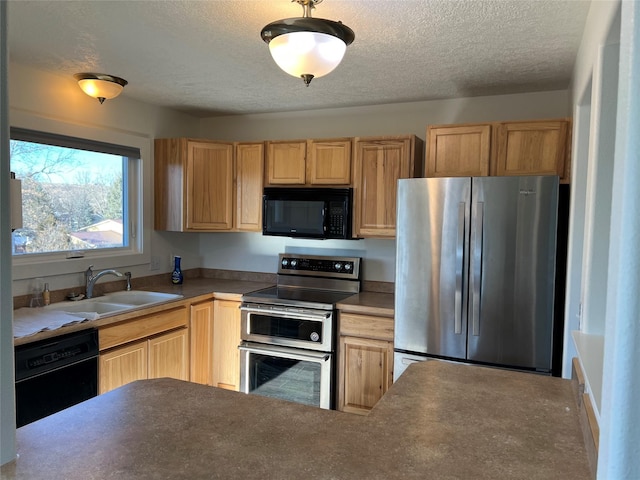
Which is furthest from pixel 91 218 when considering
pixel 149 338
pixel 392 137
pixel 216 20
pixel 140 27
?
pixel 392 137

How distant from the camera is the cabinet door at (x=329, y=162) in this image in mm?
3512

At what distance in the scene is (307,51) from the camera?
5.67 ft

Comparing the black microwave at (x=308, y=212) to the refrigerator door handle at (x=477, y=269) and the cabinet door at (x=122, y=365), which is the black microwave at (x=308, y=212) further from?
the cabinet door at (x=122, y=365)

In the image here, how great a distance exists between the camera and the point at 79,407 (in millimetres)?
1376

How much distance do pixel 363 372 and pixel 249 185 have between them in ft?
5.64

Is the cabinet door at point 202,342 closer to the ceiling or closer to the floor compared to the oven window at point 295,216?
closer to the floor

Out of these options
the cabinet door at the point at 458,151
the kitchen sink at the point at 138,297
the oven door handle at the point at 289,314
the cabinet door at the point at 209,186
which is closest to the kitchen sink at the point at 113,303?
the kitchen sink at the point at 138,297

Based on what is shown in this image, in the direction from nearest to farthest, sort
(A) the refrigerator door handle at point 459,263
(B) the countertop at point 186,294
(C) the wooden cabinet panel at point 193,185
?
(B) the countertop at point 186,294
(A) the refrigerator door handle at point 459,263
(C) the wooden cabinet panel at point 193,185

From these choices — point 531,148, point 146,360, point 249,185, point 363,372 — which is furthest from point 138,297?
point 531,148

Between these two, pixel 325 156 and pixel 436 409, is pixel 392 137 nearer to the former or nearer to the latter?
pixel 325 156

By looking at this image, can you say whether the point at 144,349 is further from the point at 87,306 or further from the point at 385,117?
the point at 385,117

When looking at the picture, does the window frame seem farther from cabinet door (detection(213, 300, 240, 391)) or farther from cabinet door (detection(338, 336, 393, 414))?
cabinet door (detection(338, 336, 393, 414))

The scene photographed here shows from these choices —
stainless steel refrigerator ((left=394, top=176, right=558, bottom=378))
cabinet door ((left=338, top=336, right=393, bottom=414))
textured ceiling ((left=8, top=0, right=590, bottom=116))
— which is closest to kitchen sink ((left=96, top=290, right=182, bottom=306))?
cabinet door ((left=338, top=336, right=393, bottom=414))

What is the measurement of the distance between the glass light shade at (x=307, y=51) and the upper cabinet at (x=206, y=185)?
2025 millimetres
